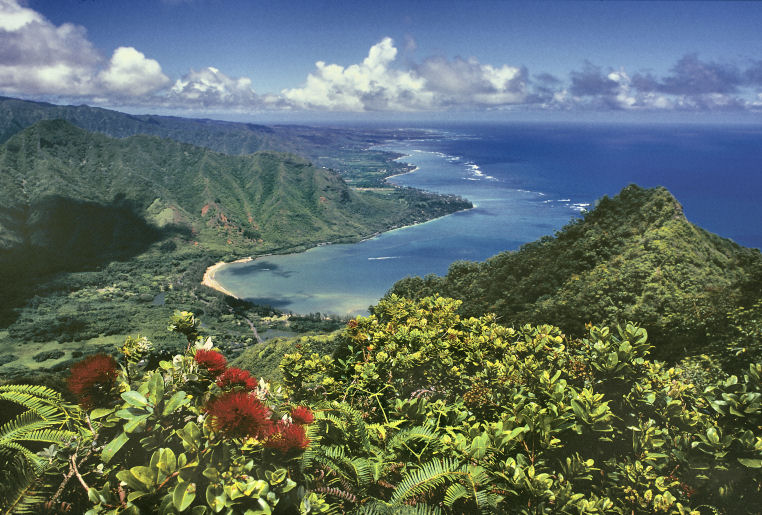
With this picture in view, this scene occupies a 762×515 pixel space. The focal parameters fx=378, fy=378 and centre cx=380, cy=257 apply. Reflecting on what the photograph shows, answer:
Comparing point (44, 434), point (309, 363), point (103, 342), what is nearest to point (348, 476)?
point (44, 434)

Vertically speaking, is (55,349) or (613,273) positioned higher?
(613,273)

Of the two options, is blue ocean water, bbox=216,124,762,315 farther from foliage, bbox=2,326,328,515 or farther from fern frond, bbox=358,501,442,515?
foliage, bbox=2,326,328,515

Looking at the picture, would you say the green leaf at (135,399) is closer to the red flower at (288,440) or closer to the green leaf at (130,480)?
the green leaf at (130,480)

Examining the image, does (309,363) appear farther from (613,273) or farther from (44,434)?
(613,273)

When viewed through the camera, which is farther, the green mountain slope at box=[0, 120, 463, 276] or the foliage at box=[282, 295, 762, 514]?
the green mountain slope at box=[0, 120, 463, 276]

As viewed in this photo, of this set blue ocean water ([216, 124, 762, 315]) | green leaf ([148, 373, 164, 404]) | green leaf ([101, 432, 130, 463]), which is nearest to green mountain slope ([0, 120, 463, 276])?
blue ocean water ([216, 124, 762, 315])

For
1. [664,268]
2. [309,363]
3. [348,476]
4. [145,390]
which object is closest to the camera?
[145,390]

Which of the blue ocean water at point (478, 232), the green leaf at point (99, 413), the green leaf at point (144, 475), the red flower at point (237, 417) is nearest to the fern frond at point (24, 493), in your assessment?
the green leaf at point (99, 413)

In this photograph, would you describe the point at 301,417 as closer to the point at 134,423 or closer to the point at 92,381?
the point at 134,423
